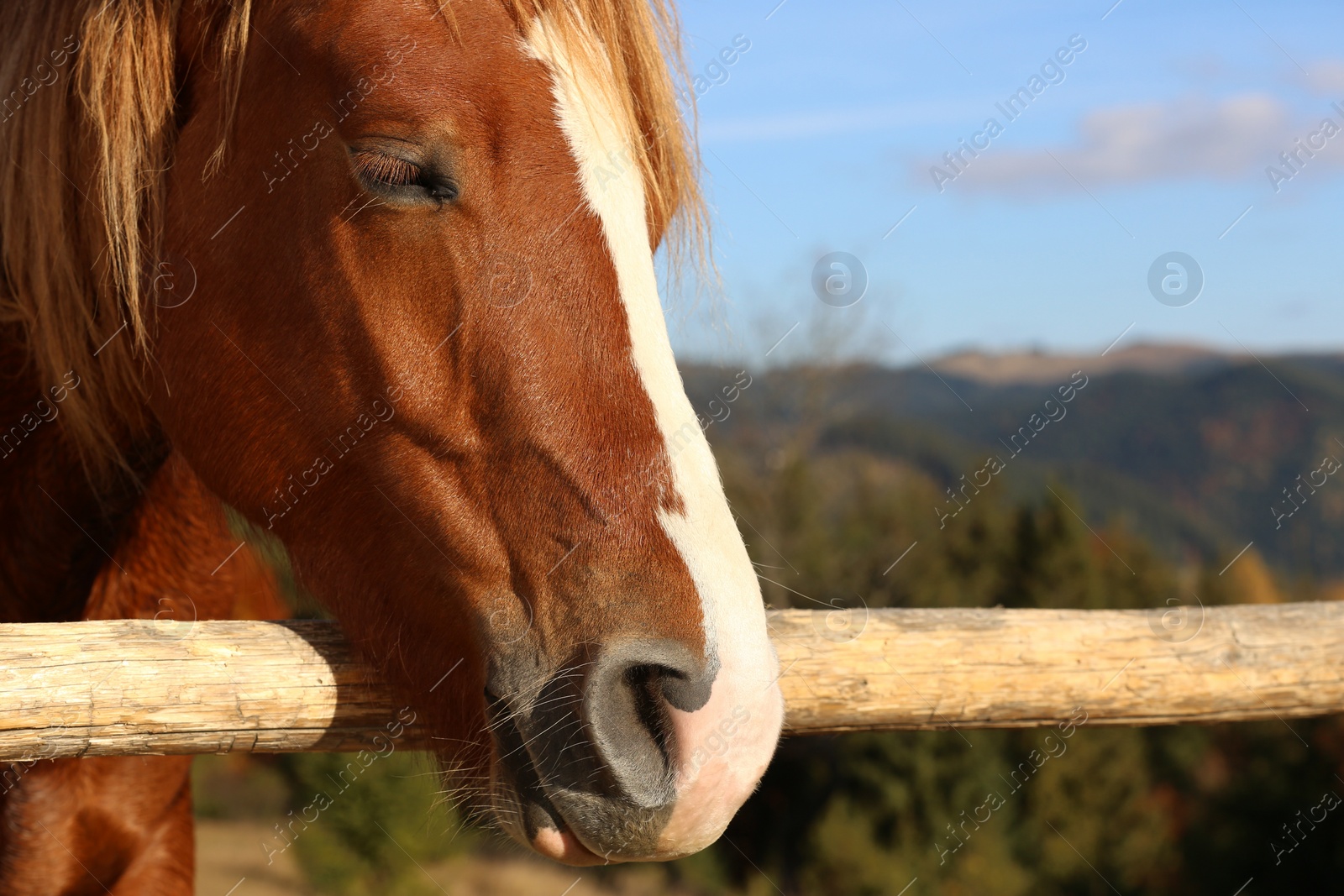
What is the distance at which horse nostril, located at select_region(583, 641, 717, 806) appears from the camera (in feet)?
4.49

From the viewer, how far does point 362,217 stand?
160 centimetres

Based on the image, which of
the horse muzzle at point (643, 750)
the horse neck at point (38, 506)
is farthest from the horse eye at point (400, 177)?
the horse neck at point (38, 506)

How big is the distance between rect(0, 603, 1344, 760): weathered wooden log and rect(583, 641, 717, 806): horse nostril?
0.52 m

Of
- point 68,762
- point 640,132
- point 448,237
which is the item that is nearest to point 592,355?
point 448,237

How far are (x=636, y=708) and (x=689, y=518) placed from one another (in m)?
0.28

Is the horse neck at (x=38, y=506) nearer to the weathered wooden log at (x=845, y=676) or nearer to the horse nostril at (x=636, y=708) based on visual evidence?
the weathered wooden log at (x=845, y=676)

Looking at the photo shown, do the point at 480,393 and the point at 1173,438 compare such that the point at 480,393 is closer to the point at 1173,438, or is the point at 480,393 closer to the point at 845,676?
the point at 845,676

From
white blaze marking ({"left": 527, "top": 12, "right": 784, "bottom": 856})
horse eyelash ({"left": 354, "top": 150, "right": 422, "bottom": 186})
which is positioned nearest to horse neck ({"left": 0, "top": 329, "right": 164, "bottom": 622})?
horse eyelash ({"left": 354, "top": 150, "right": 422, "bottom": 186})

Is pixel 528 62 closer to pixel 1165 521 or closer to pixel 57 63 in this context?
pixel 57 63

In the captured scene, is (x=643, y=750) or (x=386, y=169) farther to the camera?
(x=386, y=169)

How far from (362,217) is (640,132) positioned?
0.55 metres

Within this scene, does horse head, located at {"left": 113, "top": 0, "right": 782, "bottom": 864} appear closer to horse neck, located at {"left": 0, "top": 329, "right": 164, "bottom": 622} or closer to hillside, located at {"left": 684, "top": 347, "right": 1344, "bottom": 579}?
horse neck, located at {"left": 0, "top": 329, "right": 164, "bottom": 622}

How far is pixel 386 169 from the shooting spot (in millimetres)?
1567

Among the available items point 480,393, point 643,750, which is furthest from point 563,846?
point 480,393
